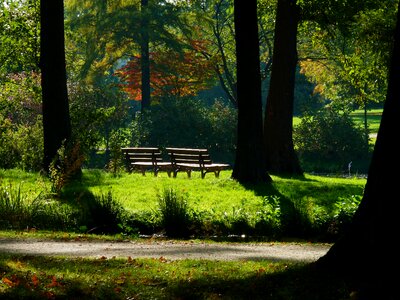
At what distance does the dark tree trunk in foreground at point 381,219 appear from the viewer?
950 cm

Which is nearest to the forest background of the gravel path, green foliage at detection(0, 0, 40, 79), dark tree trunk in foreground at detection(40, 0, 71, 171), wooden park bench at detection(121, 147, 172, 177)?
green foliage at detection(0, 0, 40, 79)

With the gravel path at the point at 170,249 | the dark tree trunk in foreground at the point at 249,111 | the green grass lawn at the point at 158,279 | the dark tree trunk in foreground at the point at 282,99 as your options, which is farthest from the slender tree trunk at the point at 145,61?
the green grass lawn at the point at 158,279

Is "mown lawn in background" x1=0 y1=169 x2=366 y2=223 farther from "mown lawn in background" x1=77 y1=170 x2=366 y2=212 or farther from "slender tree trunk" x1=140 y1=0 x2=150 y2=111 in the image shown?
"slender tree trunk" x1=140 y1=0 x2=150 y2=111

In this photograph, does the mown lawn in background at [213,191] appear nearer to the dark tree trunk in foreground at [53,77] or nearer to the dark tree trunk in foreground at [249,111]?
the dark tree trunk in foreground at [249,111]

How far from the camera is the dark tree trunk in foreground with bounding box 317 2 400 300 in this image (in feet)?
31.2

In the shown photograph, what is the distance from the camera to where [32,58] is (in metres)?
31.5

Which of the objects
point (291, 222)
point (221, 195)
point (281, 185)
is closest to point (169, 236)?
point (291, 222)

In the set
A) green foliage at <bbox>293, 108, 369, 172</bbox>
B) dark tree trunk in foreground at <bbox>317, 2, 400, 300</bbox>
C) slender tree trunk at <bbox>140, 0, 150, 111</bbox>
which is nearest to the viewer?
dark tree trunk in foreground at <bbox>317, 2, 400, 300</bbox>

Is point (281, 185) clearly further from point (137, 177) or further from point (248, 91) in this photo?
point (137, 177)

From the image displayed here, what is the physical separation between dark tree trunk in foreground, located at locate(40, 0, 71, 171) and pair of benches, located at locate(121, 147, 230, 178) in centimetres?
485

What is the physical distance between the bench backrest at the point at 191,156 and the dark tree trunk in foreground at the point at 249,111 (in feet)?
13.2

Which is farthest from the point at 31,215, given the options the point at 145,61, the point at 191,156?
the point at 145,61

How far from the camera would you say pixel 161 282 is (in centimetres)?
996

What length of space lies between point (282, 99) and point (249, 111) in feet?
16.8
